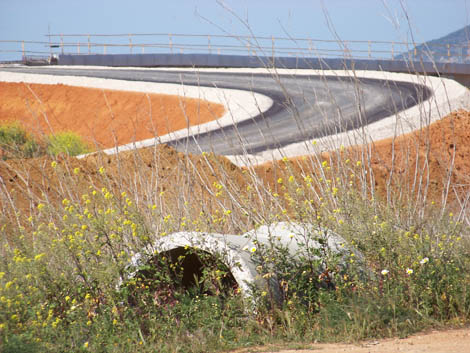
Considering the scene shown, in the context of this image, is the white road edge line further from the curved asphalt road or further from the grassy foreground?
the grassy foreground

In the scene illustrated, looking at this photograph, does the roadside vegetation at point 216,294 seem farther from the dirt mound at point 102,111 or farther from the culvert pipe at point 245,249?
the dirt mound at point 102,111

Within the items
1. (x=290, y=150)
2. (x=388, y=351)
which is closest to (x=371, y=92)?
(x=290, y=150)

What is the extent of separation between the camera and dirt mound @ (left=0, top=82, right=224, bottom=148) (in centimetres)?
2450

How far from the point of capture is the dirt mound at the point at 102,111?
24500mm

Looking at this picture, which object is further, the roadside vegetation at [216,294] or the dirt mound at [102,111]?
the dirt mound at [102,111]

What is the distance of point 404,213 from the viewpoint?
6746mm

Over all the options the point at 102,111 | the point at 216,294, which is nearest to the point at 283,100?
the point at 102,111

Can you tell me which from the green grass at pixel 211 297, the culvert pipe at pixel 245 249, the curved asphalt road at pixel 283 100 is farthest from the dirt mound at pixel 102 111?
the green grass at pixel 211 297

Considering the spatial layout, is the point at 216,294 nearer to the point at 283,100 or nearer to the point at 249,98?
the point at 249,98

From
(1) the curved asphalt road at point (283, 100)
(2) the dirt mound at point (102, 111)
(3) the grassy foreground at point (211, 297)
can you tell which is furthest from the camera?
(2) the dirt mound at point (102, 111)

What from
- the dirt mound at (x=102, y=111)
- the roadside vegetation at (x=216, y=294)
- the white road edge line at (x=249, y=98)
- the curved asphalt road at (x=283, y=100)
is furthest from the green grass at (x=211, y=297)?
the dirt mound at (x=102, y=111)

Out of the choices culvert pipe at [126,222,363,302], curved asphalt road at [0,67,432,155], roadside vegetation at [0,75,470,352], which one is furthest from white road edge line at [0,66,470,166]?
roadside vegetation at [0,75,470,352]

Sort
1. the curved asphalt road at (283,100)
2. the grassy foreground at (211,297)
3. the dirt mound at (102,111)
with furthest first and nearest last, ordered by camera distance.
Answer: the dirt mound at (102,111)
the curved asphalt road at (283,100)
the grassy foreground at (211,297)

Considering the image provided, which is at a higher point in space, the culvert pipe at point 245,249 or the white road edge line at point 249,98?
the white road edge line at point 249,98
